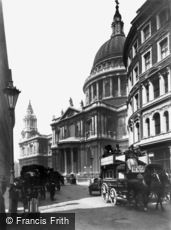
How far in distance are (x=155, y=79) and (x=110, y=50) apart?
4689cm

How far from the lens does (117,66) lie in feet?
196

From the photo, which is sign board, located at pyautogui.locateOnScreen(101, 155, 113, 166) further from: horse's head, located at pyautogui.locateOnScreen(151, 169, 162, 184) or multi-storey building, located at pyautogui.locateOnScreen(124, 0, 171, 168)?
horse's head, located at pyautogui.locateOnScreen(151, 169, 162, 184)

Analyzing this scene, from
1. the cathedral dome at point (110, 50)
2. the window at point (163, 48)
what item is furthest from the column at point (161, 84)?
the cathedral dome at point (110, 50)

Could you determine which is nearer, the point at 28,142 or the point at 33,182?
the point at 33,182

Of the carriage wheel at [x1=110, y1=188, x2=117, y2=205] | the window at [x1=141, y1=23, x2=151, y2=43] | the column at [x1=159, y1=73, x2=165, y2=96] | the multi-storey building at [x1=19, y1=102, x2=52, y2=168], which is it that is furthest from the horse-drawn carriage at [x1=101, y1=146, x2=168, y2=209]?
the window at [x1=141, y1=23, x2=151, y2=43]

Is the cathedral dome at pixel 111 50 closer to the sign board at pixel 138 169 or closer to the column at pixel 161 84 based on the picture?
the column at pixel 161 84

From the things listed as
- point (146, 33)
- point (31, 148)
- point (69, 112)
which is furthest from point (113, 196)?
point (69, 112)

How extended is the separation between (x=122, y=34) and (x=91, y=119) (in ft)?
88.3

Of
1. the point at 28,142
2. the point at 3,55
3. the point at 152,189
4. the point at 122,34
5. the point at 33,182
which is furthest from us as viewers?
the point at 122,34

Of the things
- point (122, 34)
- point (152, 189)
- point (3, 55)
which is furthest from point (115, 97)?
point (3, 55)

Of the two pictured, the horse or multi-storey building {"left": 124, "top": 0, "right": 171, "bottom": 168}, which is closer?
the horse

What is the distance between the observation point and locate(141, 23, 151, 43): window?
21.2 metres

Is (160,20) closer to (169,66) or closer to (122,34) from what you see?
(169,66)

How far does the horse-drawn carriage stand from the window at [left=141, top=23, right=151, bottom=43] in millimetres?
9213
